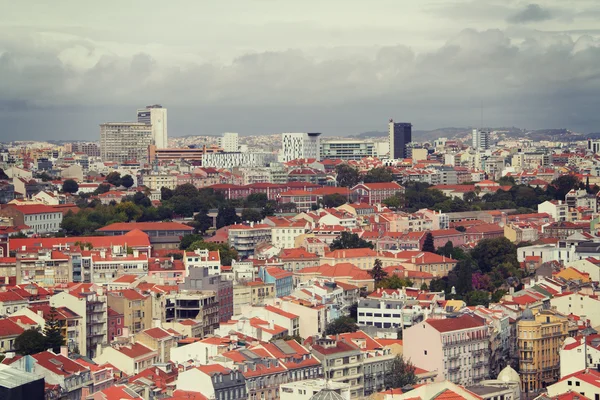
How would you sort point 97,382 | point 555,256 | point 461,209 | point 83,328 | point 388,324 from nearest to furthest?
1. point 97,382
2. point 83,328
3. point 388,324
4. point 555,256
5. point 461,209

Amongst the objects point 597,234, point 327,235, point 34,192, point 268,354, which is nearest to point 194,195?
point 34,192

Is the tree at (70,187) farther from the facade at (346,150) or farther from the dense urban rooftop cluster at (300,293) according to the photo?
the facade at (346,150)

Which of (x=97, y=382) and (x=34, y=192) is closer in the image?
(x=97, y=382)

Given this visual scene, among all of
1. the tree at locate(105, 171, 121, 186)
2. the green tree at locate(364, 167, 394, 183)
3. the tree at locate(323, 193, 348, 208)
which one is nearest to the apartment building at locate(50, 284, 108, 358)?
the tree at locate(323, 193, 348, 208)

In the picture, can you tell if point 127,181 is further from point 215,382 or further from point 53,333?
point 215,382

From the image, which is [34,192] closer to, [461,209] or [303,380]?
[461,209]

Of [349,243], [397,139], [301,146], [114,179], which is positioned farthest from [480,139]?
[349,243]

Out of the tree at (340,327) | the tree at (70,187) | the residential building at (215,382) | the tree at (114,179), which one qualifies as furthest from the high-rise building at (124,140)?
the residential building at (215,382)
